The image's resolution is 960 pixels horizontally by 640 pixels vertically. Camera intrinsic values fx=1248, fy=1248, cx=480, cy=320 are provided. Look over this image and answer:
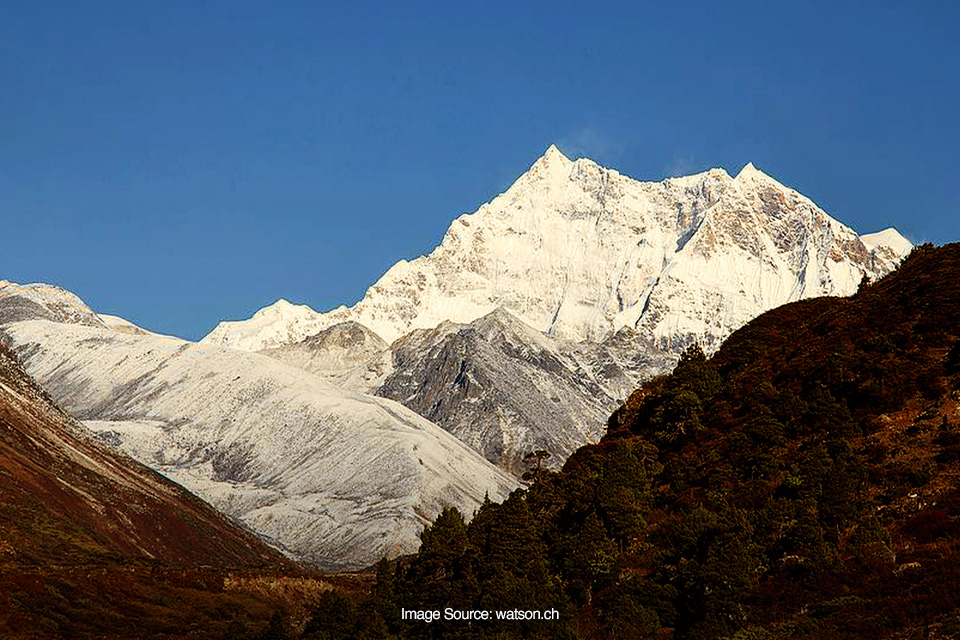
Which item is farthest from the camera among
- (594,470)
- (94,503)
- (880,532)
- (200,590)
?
(94,503)

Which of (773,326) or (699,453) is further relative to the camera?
(773,326)

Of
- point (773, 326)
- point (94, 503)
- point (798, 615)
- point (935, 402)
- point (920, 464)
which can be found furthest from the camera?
point (94, 503)

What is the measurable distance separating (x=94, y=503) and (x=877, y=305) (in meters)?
127

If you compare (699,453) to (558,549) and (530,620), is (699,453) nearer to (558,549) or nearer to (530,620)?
(558,549)

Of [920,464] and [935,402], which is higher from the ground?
[935,402]

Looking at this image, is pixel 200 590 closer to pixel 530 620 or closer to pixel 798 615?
pixel 530 620

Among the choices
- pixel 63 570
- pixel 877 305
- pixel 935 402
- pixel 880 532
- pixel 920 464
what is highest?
pixel 877 305

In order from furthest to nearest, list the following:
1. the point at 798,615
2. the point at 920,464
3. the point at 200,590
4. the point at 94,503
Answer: the point at 94,503 < the point at 200,590 < the point at 920,464 < the point at 798,615

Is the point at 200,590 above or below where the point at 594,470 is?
below

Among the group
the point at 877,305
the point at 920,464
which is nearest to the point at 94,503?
the point at 877,305

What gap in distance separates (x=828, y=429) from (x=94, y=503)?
13123cm

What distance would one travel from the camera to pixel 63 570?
12794 cm

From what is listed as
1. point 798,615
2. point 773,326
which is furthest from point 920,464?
point 773,326

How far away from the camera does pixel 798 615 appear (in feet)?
204
